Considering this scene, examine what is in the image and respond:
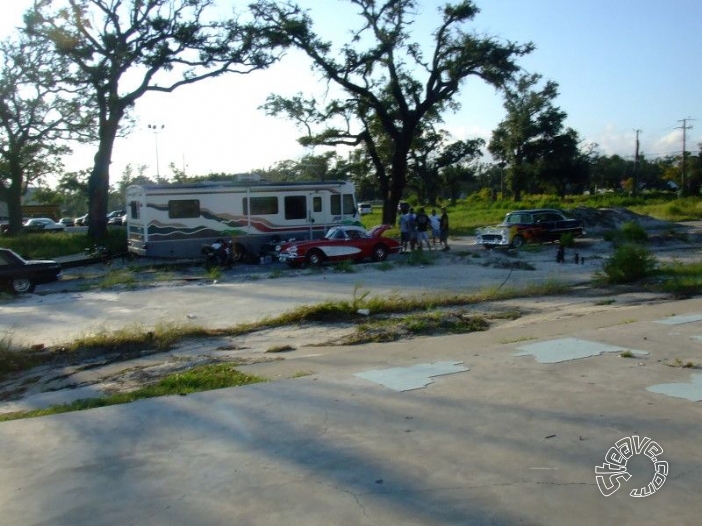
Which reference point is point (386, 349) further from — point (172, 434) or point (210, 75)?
point (210, 75)

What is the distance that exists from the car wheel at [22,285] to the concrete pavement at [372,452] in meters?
15.0

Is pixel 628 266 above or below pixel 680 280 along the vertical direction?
above

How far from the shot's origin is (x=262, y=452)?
18.9 feet

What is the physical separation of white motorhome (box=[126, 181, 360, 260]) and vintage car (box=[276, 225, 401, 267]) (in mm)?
2785

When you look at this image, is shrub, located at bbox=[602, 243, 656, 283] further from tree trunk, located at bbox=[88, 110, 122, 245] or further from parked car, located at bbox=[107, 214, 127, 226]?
parked car, located at bbox=[107, 214, 127, 226]

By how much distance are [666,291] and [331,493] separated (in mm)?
11959

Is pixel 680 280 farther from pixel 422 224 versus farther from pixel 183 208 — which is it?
pixel 183 208

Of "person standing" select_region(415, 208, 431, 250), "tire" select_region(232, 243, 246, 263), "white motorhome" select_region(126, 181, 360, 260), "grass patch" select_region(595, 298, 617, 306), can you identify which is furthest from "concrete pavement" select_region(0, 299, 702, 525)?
"white motorhome" select_region(126, 181, 360, 260)

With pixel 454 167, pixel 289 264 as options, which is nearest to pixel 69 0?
pixel 289 264

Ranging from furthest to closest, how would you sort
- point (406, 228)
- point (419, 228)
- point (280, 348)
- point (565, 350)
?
point (406, 228)
point (419, 228)
point (280, 348)
point (565, 350)

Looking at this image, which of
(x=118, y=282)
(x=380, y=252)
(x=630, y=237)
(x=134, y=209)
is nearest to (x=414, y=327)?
(x=118, y=282)

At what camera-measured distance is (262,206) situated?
29125 mm

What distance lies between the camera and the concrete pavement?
4.64 metres

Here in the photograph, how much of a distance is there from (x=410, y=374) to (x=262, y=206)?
21727 mm
